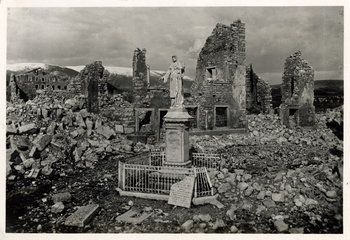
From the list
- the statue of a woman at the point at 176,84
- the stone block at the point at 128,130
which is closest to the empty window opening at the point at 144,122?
the stone block at the point at 128,130

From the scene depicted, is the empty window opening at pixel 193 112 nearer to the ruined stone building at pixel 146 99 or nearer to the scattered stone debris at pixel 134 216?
the ruined stone building at pixel 146 99

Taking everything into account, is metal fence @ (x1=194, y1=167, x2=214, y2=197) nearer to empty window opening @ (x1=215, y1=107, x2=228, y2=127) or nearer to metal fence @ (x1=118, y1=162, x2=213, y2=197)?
metal fence @ (x1=118, y1=162, x2=213, y2=197)

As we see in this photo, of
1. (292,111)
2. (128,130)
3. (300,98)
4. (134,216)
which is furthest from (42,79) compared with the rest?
(134,216)

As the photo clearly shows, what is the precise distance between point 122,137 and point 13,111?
5.32 m

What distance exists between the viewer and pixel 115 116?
1789cm

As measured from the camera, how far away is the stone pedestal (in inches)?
350

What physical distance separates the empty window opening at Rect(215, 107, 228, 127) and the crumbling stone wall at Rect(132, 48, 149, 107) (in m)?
5.43

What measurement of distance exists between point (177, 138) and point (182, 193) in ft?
6.39

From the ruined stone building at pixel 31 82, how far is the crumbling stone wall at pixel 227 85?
1026 centimetres

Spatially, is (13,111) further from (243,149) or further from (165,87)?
(243,149)

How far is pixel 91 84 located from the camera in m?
18.3

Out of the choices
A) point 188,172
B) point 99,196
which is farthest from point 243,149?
point 99,196

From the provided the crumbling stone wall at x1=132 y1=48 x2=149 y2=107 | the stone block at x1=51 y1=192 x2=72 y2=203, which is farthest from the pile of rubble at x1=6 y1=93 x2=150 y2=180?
the crumbling stone wall at x1=132 y1=48 x2=149 y2=107

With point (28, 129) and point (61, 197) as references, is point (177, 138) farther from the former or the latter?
point (28, 129)
